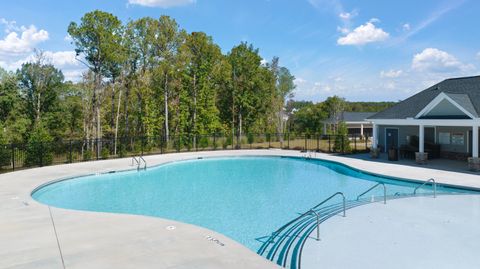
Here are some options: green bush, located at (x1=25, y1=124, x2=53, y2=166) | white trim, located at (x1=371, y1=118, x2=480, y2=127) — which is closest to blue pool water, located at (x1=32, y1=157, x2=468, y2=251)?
green bush, located at (x1=25, y1=124, x2=53, y2=166)

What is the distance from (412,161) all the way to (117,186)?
16.3m

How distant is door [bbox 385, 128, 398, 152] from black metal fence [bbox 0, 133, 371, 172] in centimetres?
178

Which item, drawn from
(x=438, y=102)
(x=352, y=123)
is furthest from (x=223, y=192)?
(x=352, y=123)

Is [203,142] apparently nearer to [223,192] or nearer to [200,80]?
[200,80]

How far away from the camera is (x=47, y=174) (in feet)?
53.3

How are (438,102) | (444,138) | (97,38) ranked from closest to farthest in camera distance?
(438,102) < (444,138) < (97,38)

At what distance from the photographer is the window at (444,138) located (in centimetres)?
2084

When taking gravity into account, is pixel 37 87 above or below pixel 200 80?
below

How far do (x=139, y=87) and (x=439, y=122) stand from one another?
24.2m

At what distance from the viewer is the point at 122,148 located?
24281mm

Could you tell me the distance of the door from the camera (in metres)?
23.8

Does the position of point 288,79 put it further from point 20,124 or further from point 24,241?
point 24,241

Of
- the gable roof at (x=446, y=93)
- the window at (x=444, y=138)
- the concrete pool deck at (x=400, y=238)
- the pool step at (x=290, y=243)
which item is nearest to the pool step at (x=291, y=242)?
the pool step at (x=290, y=243)

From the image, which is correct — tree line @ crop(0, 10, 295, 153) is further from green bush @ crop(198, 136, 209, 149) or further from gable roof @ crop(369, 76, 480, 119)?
gable roof @ crop(369, 76, 480, 119)
